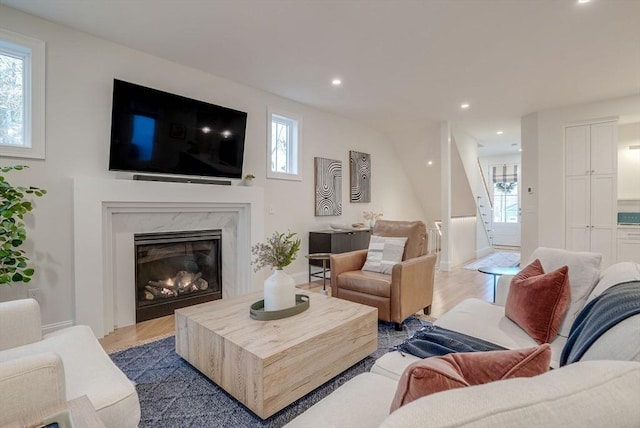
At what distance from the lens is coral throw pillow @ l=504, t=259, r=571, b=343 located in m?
1.68

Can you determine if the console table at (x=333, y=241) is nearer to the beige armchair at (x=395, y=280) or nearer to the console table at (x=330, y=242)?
the console table at (x=330, y=242)

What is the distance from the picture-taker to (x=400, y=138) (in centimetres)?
646

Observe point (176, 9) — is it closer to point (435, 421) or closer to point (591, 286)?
point (435, 421)

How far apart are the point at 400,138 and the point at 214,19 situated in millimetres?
4644

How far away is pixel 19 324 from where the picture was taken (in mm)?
1637

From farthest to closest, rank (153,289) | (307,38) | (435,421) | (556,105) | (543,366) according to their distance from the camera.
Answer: (556,105), (153,289), (307,38), (543,366), (435,421)

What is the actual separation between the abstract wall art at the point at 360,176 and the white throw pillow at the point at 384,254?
2311 mm

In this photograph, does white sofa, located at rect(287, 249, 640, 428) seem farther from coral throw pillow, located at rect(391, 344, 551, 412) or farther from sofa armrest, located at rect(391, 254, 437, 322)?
sofa armrest, located at rect(391, 254, 437, 322)

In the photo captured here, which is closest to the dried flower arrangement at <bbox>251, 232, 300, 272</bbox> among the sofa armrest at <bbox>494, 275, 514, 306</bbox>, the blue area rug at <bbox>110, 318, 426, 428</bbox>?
the blue area rug at <bbox>110, 318, 426, 428</bbox>

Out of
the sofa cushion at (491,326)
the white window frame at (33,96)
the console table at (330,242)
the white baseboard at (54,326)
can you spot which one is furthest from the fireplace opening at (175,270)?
the sofa cushion at (491,326)

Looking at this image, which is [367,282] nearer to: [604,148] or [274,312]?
[274,312]

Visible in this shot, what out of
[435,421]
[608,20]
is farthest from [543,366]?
[608,20]

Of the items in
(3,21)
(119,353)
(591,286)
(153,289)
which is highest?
(3,21)

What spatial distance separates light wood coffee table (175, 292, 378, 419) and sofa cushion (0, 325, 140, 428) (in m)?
0.52
